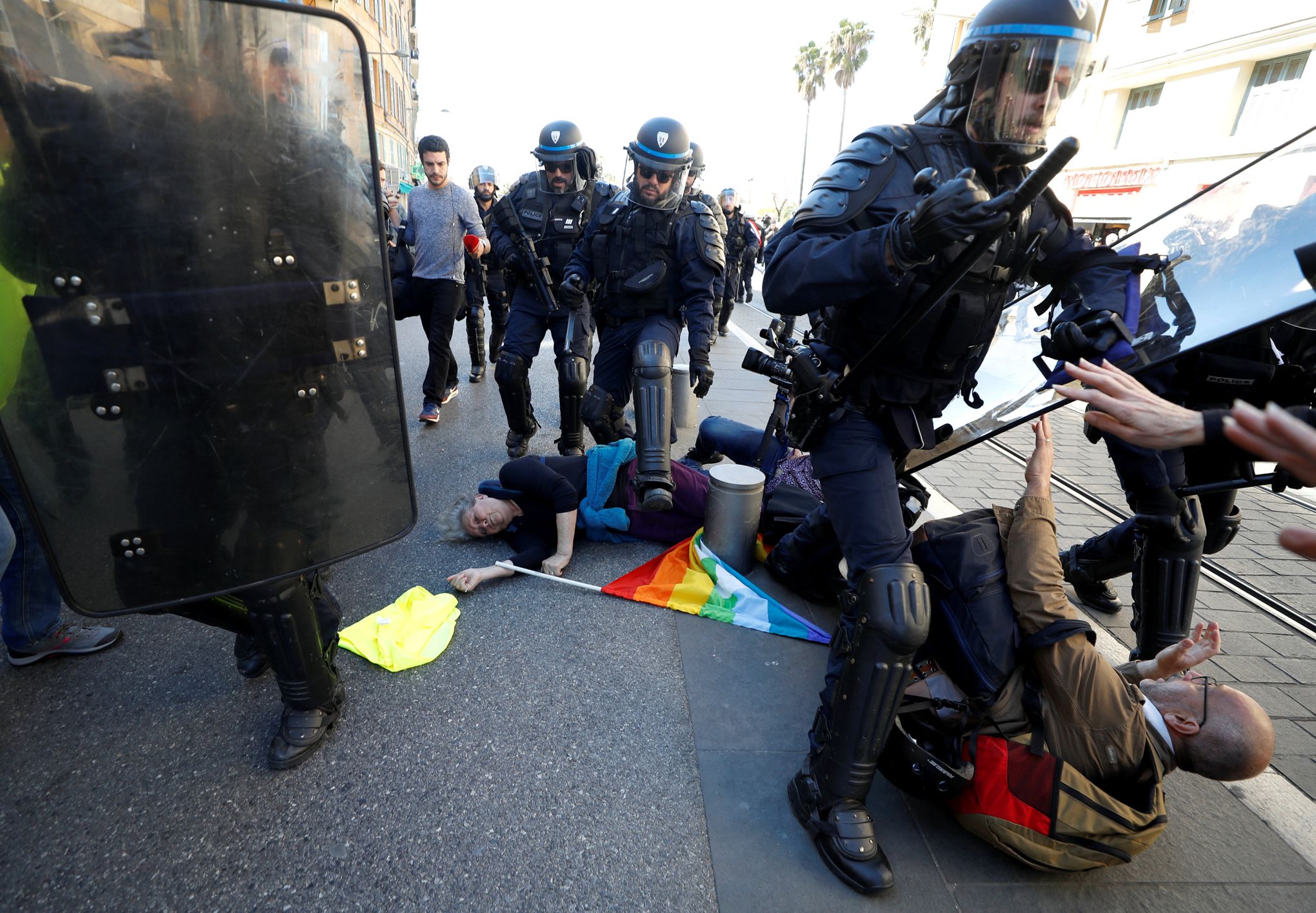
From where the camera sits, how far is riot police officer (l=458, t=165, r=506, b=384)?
21.1 feet

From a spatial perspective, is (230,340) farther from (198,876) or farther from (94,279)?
(198,876)

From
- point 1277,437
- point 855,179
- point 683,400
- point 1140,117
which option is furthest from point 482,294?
point 1140,117

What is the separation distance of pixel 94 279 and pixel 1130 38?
24.4m

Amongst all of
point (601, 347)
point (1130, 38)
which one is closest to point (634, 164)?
point (601, 347)

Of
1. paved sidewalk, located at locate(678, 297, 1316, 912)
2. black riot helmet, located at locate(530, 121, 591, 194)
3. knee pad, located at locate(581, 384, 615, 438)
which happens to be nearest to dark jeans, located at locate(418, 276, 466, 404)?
black riot helmet, located at locate(530, 121, 591, 194)

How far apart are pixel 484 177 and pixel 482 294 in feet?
4.40

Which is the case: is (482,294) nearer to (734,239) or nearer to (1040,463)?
(1040,463)

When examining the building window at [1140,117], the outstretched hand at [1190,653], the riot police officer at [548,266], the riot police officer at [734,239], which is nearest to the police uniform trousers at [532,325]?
the riot police officer at [548,266]

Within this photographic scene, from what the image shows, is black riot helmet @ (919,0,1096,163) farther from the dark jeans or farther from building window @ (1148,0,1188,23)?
building window @ (1148,0,1188,23)

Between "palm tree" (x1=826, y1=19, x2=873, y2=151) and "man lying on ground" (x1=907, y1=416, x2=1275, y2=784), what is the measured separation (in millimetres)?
32716

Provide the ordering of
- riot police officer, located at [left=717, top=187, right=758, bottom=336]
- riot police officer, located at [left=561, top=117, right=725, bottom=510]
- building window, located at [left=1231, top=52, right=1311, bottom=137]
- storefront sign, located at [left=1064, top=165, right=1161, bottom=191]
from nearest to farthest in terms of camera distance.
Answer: riot police officer, located at [left=561, top=117, right=725, bottom=510], riot police officer, located at [left=717, top=187, right=758, bottom=336], building window, located at [left=1231, top=52, right=1311, bottom=137], storefront sign, located at [left=1064, top=165, right=1161, bottom=191]

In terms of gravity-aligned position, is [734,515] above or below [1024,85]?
below

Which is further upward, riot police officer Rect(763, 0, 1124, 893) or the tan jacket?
riot police officer Rect(763, 0, 1124, 893)

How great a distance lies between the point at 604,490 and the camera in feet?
11.4
